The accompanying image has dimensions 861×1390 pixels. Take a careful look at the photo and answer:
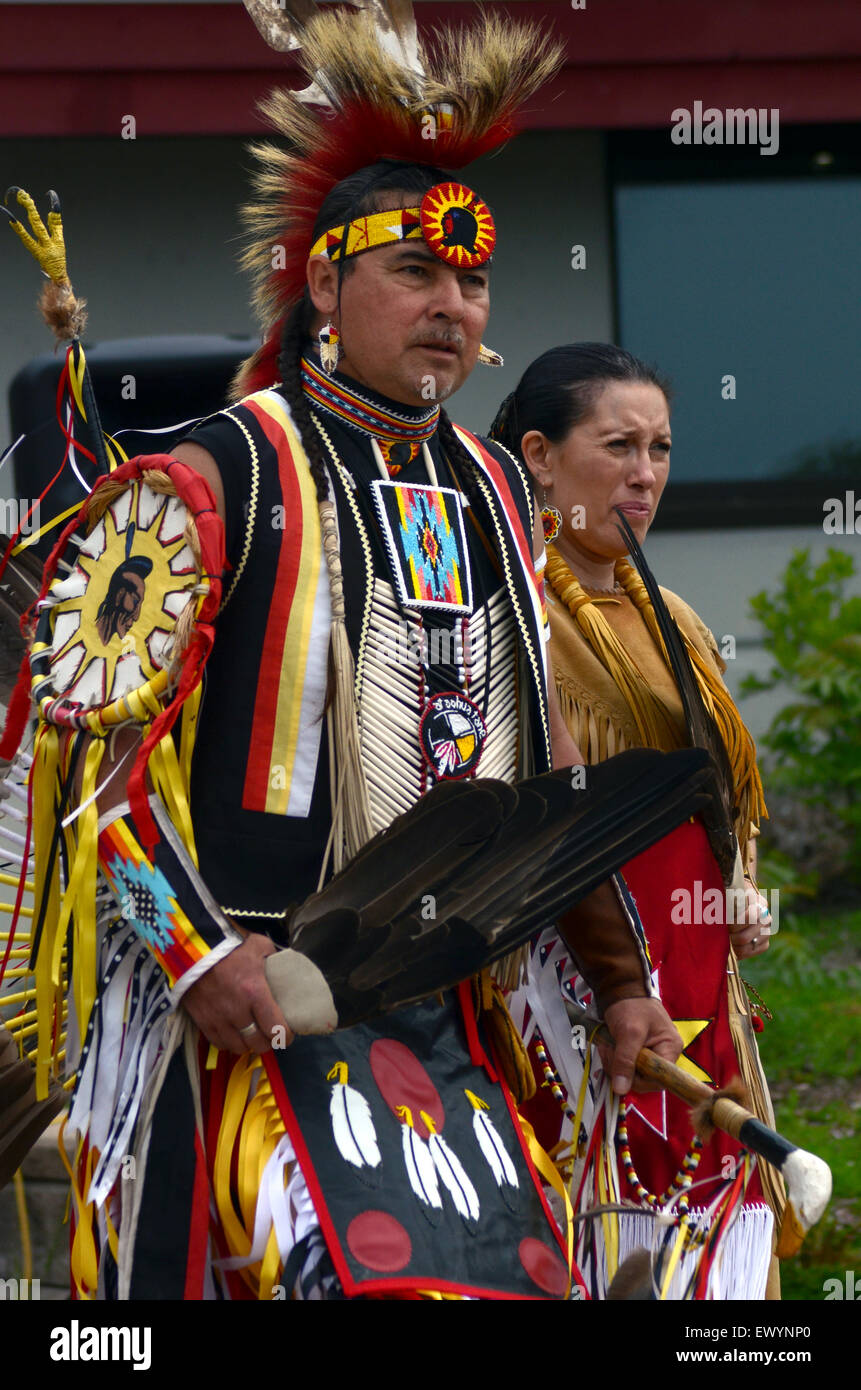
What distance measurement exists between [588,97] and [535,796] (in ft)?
14.0

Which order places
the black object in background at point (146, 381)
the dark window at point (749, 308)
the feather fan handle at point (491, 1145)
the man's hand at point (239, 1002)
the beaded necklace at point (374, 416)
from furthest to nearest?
the dark window at point (749, 308)
the black object in background at point (146, 381)
the beaded necklace at point (374, 416)
the feather fan handle at point (491, 1145)
the man's hand at point (239, 1002)

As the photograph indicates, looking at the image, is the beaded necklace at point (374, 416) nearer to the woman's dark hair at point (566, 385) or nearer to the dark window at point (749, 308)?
the woman's dark hair at point (566, 385)

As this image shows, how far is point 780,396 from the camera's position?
675 centimetres

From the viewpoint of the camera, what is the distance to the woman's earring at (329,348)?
107 inches

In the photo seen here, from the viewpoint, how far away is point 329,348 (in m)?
2.71

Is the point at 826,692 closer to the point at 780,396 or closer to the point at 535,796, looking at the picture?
the point at 780,396

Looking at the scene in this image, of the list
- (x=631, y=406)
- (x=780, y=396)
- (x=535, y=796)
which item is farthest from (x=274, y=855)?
(x=780, y=396)

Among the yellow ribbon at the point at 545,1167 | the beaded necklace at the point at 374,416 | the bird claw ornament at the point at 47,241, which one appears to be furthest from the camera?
the bird claw ornament at the point at 47,241

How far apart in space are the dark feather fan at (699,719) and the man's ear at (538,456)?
0.25 m

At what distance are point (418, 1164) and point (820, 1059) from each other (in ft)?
11.3

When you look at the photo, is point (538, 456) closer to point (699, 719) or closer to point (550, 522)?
point (550, 522)

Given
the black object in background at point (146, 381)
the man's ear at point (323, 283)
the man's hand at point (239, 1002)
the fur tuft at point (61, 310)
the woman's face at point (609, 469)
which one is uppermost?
the black object in background at point (146, 381)

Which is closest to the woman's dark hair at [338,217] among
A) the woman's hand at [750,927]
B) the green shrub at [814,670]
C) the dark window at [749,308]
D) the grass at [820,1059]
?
the woman's hand at [750,927]

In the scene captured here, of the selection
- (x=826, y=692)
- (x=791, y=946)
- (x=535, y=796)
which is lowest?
(x=791, y=946)
